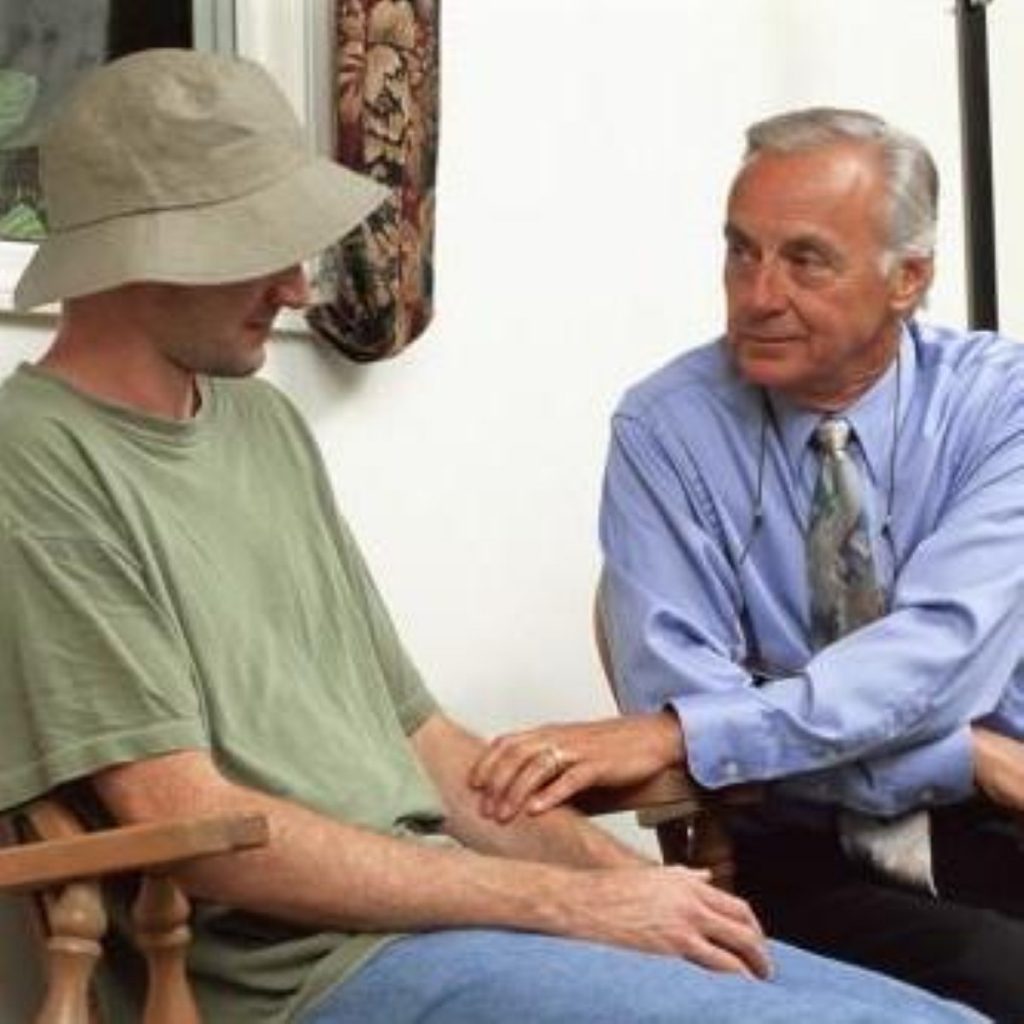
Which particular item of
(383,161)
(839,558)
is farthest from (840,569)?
(383,161)

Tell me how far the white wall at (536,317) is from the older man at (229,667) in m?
0.58

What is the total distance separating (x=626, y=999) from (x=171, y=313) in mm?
681

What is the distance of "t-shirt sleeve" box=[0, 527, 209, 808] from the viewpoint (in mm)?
1631

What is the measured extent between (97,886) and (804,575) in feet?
3.01

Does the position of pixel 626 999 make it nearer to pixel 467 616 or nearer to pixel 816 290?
pixel 816 290

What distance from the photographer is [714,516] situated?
2.21 meters

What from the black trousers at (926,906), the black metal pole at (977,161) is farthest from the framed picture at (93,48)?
the black metal pole at (977,161)

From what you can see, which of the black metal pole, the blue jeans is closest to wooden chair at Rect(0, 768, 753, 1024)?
the blue jeans

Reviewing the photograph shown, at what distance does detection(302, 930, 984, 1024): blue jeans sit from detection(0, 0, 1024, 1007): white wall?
2.93 feet

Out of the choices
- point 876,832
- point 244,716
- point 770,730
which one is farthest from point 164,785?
point 876,832

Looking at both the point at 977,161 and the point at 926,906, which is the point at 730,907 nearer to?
the point at 926,906

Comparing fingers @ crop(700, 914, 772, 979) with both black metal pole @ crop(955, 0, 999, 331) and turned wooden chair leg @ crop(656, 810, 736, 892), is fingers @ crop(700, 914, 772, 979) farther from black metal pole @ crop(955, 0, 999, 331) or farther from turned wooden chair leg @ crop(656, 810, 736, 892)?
black metal pole @ crop(955, 0, 999, 331)

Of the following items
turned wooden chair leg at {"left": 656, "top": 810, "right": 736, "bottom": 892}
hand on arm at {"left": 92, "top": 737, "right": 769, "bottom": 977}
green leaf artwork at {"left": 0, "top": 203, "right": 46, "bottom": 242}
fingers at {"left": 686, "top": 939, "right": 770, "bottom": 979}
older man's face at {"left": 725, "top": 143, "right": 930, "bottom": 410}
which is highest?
green leaf artwork at {"left": 0, "top": 203, "right": 46, "bottom": 242}

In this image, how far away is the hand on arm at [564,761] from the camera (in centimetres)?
195
